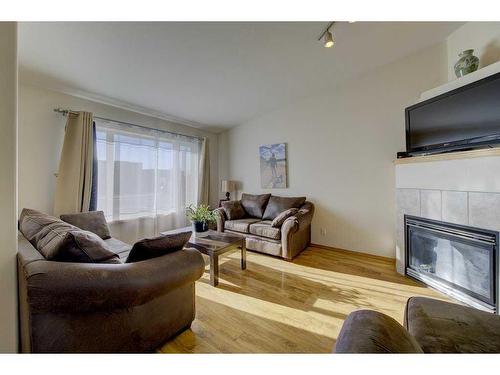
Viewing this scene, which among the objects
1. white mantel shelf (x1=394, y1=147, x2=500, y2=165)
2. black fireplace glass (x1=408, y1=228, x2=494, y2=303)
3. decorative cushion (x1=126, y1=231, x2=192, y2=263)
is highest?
white mantel shelf (x1=394, y1=147, x2=500, y2=165)

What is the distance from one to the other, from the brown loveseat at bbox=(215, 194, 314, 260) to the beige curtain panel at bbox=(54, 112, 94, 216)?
2.00 m

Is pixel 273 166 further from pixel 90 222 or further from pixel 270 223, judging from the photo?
pixel 90 222

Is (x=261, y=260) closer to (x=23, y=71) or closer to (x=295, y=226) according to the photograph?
(x=295, y=226)

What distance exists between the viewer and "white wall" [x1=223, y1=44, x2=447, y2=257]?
276 cm

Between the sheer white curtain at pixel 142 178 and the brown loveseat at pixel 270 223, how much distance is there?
1072 mm

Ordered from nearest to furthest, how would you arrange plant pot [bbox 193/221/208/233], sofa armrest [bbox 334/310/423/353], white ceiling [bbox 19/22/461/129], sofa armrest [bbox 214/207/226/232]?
1. sofa armrest [bbox 334/310/423/353]
2. white ceiling [bbox 19/22/461/129]
3. plant pot [bbox 193/221/208/233]
4. sofa armrest [bbox 214/207/226/232]

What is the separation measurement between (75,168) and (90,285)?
243cm

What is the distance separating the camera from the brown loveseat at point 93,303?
955 millimetres

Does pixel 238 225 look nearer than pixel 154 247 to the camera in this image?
No

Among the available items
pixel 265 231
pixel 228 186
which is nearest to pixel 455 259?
pixel 265 231

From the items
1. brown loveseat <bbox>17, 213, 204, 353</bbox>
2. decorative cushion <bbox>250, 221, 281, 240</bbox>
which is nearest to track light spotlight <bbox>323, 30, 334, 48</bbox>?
decorative cushion <bbox>250, 221, 281, 240</bbox>

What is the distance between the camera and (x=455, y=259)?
200cm

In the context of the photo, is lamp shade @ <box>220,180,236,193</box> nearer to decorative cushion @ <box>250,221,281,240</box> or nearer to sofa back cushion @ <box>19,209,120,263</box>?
decorative cushion @ <box>250,221,281,240</box>
